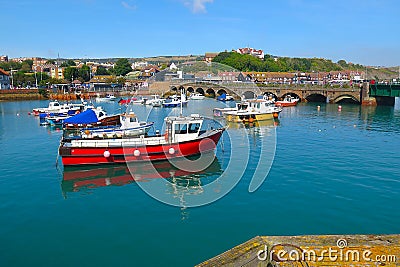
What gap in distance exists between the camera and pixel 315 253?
5602 millimetres

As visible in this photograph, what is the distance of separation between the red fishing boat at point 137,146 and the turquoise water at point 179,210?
1110mm

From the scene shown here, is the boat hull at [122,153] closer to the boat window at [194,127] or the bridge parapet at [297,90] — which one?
the boat window at [194,127]

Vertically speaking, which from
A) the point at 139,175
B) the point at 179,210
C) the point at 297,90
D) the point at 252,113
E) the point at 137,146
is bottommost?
the point at 179,210

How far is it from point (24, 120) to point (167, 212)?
4490 centimetres

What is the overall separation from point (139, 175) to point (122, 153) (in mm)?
2596

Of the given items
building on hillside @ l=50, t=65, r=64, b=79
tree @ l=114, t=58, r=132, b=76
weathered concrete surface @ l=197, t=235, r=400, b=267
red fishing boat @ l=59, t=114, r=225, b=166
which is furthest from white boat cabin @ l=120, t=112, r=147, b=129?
building on hillside @ l=50, t=65, r=64, b=79

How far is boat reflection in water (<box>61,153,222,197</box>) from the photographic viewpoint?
2041 cm

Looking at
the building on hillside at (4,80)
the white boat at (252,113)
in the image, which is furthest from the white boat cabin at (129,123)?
the building on hillside at (4,80)

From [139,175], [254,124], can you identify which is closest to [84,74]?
[254,124]

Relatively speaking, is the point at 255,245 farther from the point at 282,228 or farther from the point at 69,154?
the point at 69,154

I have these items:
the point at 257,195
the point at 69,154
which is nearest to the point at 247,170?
the point at 257,195

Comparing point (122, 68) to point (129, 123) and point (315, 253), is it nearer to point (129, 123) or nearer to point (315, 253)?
point (129, 123)

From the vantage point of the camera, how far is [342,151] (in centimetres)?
2817

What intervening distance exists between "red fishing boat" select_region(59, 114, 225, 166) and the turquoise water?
1110 mm
